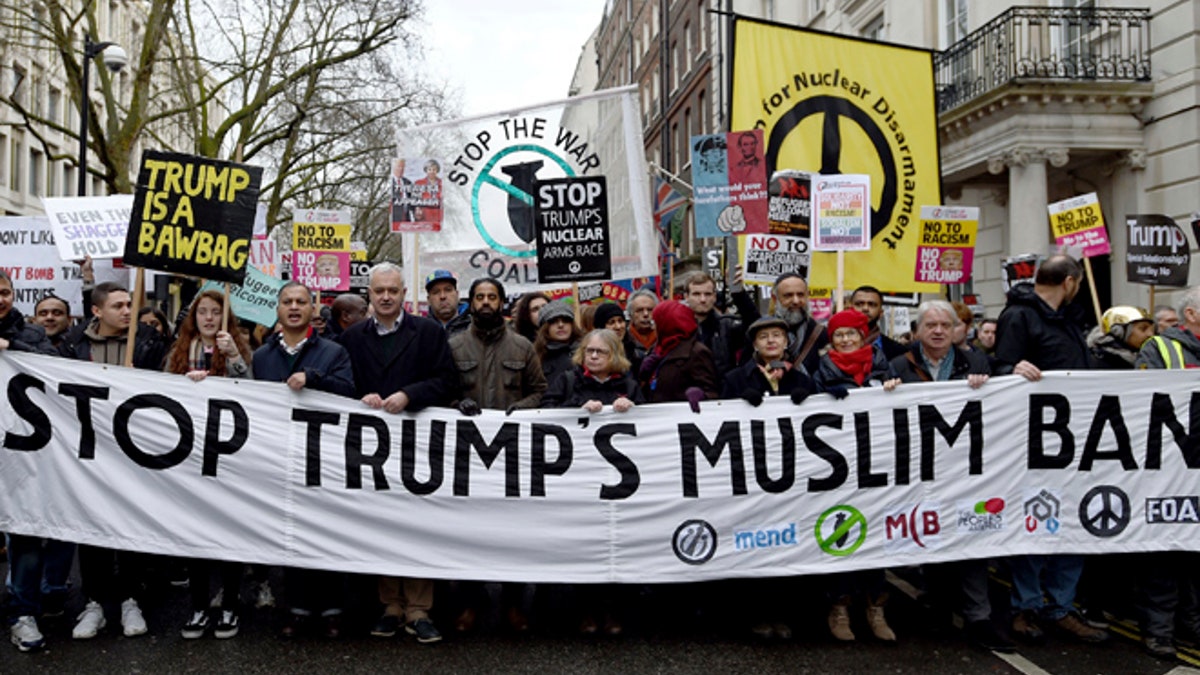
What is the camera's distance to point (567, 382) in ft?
19.3

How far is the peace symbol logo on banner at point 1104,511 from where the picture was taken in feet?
18.6

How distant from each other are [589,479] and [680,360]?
983 millimetres

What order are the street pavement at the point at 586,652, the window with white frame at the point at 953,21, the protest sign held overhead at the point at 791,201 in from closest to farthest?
1. the street pavement at the point at 586,652
2. the protest sign held overhead at the point at 791,201
3. the window with white frame at the point at 953,21

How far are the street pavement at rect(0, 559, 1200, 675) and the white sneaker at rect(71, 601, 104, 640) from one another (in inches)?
1.8

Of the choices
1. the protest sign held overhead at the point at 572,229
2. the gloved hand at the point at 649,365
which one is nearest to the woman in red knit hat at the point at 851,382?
the gloved hand at the point at 649,365

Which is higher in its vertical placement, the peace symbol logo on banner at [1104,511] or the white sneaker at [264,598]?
the peace symbol logo on banner at [1104,511]

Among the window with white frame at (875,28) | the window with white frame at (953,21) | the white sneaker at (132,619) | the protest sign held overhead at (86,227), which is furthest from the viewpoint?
the window with white frame at (875,28)

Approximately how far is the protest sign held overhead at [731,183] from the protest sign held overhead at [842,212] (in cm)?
44

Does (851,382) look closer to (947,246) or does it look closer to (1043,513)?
(1043,513)

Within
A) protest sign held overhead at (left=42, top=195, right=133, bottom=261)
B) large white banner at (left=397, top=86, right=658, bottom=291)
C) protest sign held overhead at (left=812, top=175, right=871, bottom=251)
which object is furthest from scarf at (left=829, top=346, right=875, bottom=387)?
protest sign held overhead at (left=42, top=195, right=133, bottom=261)

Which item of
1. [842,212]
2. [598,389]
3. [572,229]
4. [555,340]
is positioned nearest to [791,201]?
[842,212]

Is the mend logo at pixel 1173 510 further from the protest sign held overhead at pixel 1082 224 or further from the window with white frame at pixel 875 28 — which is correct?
the window with white frame at pixel 875 28

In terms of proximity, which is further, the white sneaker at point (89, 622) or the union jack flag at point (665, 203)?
the union jack flag at point (665, 203)

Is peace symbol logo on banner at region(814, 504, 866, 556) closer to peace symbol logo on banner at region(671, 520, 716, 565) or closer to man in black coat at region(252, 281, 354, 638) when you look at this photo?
peace symbol logo on banner at region(671, 520, 716, 565)
